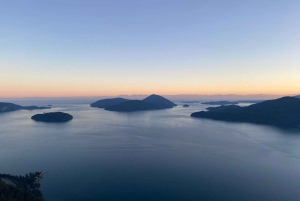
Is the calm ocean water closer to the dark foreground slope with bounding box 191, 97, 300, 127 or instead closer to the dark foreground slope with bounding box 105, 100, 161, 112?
the dark foreground slope with bounding box 191, 97, 300, 127

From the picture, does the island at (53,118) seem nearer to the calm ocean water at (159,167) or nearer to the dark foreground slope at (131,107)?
the calm ocean water at (159,167)

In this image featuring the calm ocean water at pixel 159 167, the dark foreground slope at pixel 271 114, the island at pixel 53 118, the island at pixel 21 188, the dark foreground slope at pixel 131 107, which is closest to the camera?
the island at pixel 21 188

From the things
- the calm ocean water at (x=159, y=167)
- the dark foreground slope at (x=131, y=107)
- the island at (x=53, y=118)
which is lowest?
the calm ocean water at (x=159, y=167)

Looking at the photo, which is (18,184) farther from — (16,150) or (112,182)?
(16,150)

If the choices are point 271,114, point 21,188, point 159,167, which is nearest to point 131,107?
point 271,114

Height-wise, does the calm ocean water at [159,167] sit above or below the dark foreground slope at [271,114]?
below

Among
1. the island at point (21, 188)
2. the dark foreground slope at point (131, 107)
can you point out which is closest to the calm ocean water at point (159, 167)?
the island at point (21, 188)

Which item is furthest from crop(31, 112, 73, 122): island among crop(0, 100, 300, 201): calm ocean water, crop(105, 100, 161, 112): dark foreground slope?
crop(105, 100, 161, 112): dark foreground slope
